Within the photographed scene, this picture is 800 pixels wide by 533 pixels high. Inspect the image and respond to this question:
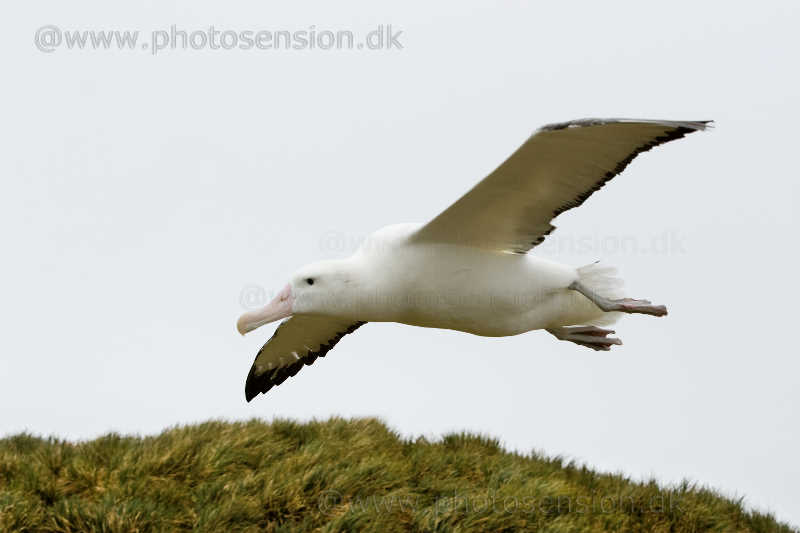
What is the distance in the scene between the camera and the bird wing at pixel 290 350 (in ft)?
22.3

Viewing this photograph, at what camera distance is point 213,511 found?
5328 millimetres

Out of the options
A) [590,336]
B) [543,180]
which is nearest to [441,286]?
[543,180]

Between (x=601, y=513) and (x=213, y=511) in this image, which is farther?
(x=601, y=513)

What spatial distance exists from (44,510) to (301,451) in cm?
171

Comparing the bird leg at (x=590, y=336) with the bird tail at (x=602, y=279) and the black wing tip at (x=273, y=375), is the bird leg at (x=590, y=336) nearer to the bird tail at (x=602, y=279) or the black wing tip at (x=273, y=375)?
the bird tail at (x=602, y=279)

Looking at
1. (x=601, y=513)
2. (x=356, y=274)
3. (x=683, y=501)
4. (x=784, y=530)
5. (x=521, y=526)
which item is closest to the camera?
(x=356, y=274)

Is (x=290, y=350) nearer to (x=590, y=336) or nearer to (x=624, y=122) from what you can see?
(x=590, y=336)

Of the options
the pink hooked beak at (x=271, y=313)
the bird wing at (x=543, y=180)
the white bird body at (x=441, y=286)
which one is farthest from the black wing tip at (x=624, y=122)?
the pink hooked beak at (x=271, y=313)

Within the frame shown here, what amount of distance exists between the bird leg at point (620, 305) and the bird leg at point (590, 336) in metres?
0.57

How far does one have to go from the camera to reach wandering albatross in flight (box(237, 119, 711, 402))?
195 inches

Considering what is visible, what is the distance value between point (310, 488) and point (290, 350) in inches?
60.1

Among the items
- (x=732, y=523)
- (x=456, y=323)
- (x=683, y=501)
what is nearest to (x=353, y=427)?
(x=456, y=323)

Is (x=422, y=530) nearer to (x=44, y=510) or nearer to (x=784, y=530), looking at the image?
(x=44, y=510)

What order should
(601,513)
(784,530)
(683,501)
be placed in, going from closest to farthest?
(601,513) < (683,501) < (784,530)
